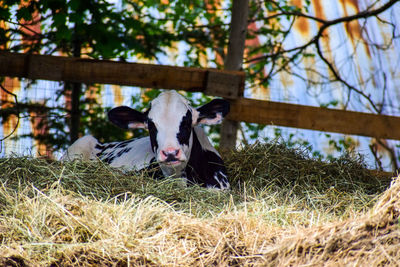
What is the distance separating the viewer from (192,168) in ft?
16.7

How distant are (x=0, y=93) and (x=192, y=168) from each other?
15.0ft

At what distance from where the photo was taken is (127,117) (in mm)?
5379

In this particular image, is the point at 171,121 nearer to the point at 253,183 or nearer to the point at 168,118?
the point at 168,118

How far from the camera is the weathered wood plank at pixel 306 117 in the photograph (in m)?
6.27

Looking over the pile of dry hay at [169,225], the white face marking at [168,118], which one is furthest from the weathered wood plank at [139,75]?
the pile of dry hay at [169,225]

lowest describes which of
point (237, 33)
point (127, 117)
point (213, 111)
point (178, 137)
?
point (178, 137)

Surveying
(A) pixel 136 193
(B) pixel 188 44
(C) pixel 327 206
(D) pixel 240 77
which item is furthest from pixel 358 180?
(B) pixel 188 44

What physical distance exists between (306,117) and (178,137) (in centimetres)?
190

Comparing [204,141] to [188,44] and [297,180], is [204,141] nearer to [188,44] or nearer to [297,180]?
[297,180]

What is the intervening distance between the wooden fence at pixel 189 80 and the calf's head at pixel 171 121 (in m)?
0.85

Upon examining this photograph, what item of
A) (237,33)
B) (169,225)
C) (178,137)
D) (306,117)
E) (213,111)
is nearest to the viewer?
(169,225)

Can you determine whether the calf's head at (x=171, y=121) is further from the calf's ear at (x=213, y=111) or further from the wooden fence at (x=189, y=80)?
the wooden fence at (x=189, y=80)

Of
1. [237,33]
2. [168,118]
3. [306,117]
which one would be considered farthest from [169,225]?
[237,33]

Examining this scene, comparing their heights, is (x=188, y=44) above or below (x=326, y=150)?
above
